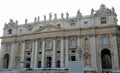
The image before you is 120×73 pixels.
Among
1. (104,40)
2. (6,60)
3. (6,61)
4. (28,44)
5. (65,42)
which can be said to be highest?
(104,40)

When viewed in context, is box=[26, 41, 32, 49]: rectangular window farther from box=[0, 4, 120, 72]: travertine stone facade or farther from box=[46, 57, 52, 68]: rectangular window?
box=[46, 57, 52, 68]: rectangular window

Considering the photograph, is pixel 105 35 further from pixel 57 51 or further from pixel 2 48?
pixel 2 48

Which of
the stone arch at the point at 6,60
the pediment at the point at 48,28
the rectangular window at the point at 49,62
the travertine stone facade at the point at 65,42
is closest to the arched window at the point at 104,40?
the travertine stone facade at the point at 65,42

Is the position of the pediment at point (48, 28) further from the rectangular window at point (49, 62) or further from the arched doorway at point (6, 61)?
the arched doorway at point (6, 61)

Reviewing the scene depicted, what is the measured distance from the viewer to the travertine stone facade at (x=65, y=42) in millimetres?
36188

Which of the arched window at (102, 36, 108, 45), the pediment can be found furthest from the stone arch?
the arched window at (102, 36, 108, 45)

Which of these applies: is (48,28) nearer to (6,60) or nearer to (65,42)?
(65,42)

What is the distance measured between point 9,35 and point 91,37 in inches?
901

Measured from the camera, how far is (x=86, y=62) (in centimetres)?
3716

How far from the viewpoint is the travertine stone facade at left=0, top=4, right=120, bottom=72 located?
36.2 m

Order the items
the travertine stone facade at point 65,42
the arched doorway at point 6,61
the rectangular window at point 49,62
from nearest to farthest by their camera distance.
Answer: the travertine stone facade at point 65,42
the rectangular window at point 49,62
the arched doorway at point 6,61

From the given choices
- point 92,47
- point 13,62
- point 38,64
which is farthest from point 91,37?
point 13,62

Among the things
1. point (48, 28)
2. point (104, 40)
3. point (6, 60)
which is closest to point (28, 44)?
point (48, 28)

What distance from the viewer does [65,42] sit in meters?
40.0
